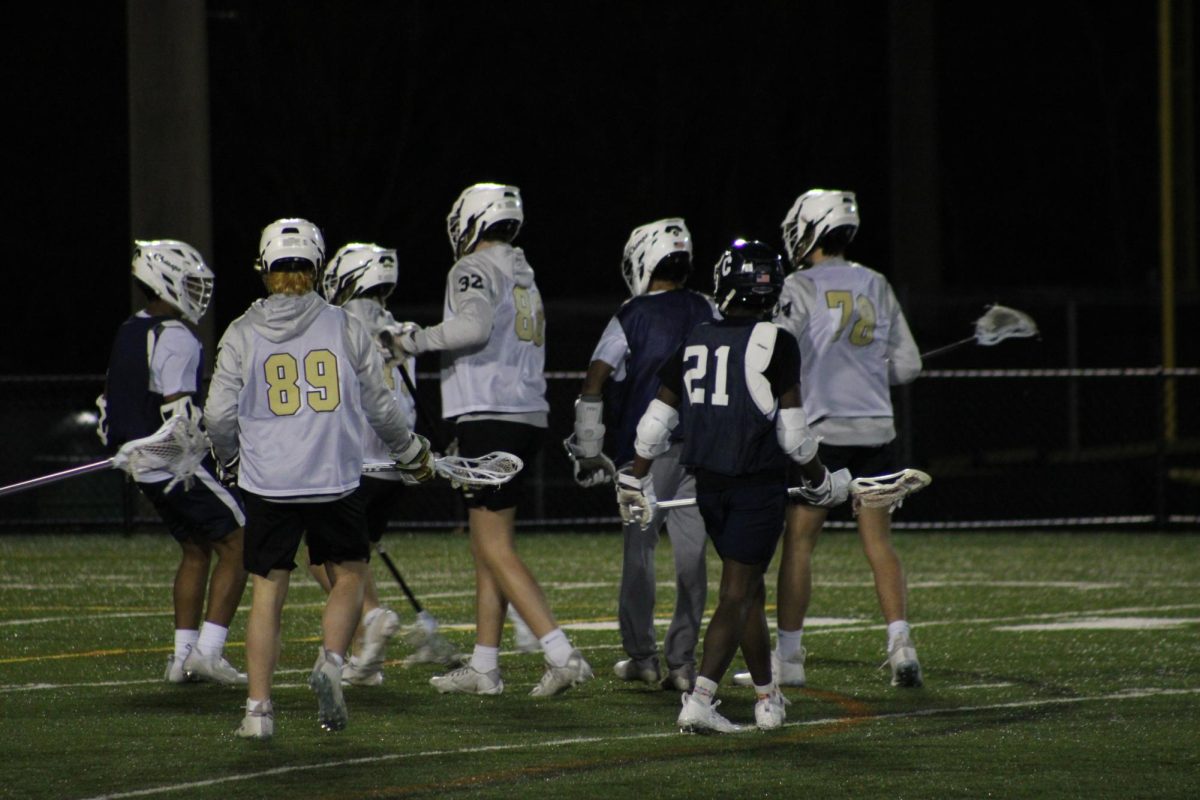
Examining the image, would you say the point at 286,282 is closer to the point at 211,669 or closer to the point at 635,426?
the point at 635,426

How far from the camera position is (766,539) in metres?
8.11

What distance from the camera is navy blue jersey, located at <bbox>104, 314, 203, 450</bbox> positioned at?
971 centimetres

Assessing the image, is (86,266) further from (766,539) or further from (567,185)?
(766,539)

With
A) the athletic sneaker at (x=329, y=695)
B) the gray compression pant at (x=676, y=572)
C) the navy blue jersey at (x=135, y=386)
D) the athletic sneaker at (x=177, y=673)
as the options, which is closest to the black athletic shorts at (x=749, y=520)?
the gray compression pant at (x=676, y=572)

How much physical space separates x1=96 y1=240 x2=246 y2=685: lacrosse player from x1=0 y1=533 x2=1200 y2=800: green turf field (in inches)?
16.2

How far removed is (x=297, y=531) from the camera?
319 inches

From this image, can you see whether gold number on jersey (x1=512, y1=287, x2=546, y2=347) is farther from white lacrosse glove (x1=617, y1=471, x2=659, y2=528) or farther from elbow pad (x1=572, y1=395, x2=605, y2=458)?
white lacrosse glove (x1=617, y1=471, x2=659, y2=528)

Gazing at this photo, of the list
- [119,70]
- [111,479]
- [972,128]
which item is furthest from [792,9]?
[111,479]

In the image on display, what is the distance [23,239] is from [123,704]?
99.0ft

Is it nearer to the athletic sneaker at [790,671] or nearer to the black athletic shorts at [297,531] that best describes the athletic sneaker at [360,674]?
the black athletic shorts at [297,531]

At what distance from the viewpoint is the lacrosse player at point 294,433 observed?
7.96m

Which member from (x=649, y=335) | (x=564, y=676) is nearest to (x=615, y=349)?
(x=649, y=335)

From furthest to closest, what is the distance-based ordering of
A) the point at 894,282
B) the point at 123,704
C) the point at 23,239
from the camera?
the point at 23,239 → the point at 894,282 → the point at 123,704

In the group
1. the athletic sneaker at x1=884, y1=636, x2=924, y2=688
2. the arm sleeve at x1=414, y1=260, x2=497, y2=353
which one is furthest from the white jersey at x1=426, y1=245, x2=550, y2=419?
the athletic sneaker at x1=884, y1=636, x2=924, y2=688
